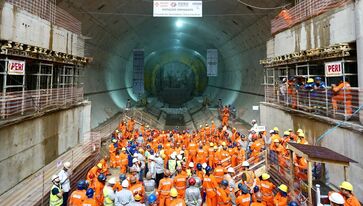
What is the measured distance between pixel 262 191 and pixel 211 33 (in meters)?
18.3

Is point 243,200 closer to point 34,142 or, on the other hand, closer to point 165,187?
point 165,187

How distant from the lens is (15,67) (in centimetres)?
716

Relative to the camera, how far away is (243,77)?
66.7 ft

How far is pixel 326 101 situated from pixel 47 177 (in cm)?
871

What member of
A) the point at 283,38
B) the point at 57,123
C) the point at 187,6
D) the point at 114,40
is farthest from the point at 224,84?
the point at 57,123

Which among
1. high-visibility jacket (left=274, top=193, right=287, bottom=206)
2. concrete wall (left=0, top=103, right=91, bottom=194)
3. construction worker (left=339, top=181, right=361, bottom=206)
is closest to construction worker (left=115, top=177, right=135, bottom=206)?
high-visibility jacket (left=274, top=193, right=287, bottom=206)

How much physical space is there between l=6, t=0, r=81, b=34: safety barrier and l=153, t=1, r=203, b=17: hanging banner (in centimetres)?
383

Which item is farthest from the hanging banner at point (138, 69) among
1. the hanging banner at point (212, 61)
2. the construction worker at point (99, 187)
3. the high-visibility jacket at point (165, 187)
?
the high-visibility jacket at point (165, 187)

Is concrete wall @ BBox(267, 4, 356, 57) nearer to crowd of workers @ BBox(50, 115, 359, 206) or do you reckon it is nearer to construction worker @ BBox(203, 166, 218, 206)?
crowd of workers @ BBox(50, 115, 359, 206)

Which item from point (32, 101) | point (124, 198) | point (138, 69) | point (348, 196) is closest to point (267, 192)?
point (348, 196)

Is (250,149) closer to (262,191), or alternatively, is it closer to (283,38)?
(262,191)

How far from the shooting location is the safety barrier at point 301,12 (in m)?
8.21

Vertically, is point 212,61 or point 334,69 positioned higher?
point 212,61

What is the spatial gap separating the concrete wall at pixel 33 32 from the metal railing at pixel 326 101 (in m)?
9.04
